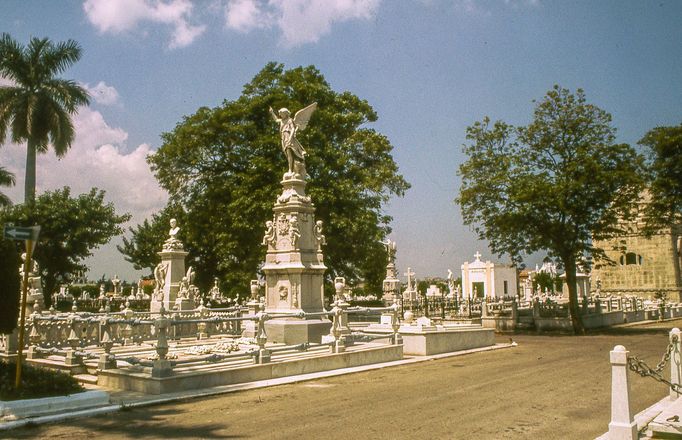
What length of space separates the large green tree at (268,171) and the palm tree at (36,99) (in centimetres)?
660

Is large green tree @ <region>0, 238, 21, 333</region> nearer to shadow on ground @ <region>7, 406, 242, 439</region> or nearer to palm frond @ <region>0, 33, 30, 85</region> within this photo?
shadow on ground @ <region>7, 406, 242, 439</region>

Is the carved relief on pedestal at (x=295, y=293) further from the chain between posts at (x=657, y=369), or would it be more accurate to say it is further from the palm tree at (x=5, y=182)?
the palm tree at (x=5, y=182)

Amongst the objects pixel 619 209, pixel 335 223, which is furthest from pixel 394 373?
pixel 619 209

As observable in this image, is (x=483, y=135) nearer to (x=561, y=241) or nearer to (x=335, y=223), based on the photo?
(x=561, y=241)

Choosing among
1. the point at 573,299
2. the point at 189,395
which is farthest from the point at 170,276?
the point at 573,299

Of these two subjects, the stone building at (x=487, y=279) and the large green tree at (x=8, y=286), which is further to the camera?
the stone building at (x=487, y=279)

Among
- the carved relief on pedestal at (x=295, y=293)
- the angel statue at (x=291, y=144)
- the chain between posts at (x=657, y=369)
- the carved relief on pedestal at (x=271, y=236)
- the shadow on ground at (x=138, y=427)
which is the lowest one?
the shadow on ground at (x=138, y=427)

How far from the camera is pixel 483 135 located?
28844mm

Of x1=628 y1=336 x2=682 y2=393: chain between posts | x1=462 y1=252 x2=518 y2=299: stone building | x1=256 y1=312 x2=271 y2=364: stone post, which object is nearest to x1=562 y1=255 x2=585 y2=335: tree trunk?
x1=628 y1=336 x2=682 y2=393: chain between posts

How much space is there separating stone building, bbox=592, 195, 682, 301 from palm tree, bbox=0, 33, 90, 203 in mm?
43976

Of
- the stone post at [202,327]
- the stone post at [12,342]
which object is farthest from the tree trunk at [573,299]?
the stone post at [12,342]

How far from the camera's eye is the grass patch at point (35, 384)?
29.6ft

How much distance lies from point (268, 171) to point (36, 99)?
15.3 metres

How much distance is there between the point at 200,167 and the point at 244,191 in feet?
16.0
